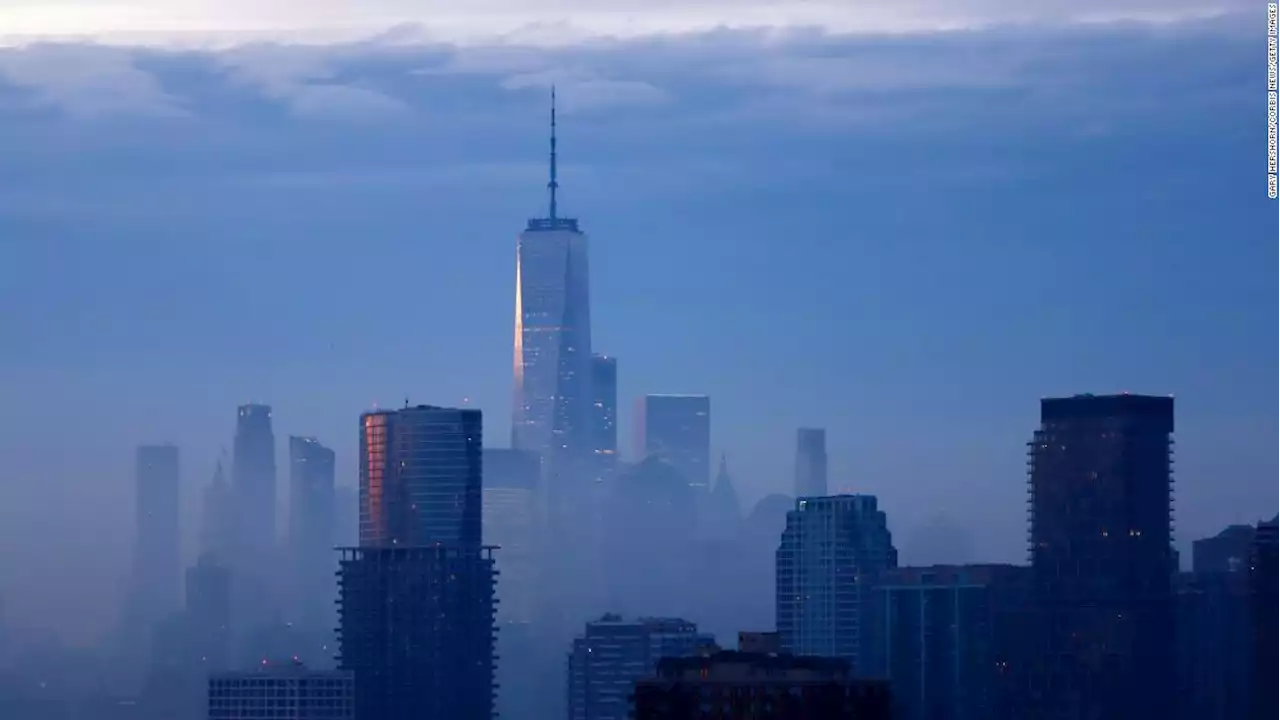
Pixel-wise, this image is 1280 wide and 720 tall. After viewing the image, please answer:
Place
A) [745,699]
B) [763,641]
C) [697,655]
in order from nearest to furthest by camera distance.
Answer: [745,699], [697,655], [763,641]

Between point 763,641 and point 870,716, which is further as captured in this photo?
point 763,641

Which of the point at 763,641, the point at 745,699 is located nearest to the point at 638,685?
the point at 745,699

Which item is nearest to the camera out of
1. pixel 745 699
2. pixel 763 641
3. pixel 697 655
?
pixel 745 699

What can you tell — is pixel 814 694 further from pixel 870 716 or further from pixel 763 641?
pixel 763 641

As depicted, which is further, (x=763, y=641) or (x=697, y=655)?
(x=763, y=641)

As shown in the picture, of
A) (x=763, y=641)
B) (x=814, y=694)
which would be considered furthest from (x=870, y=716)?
(x=763, y=641)

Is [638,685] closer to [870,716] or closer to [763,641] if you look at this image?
[870,716]
